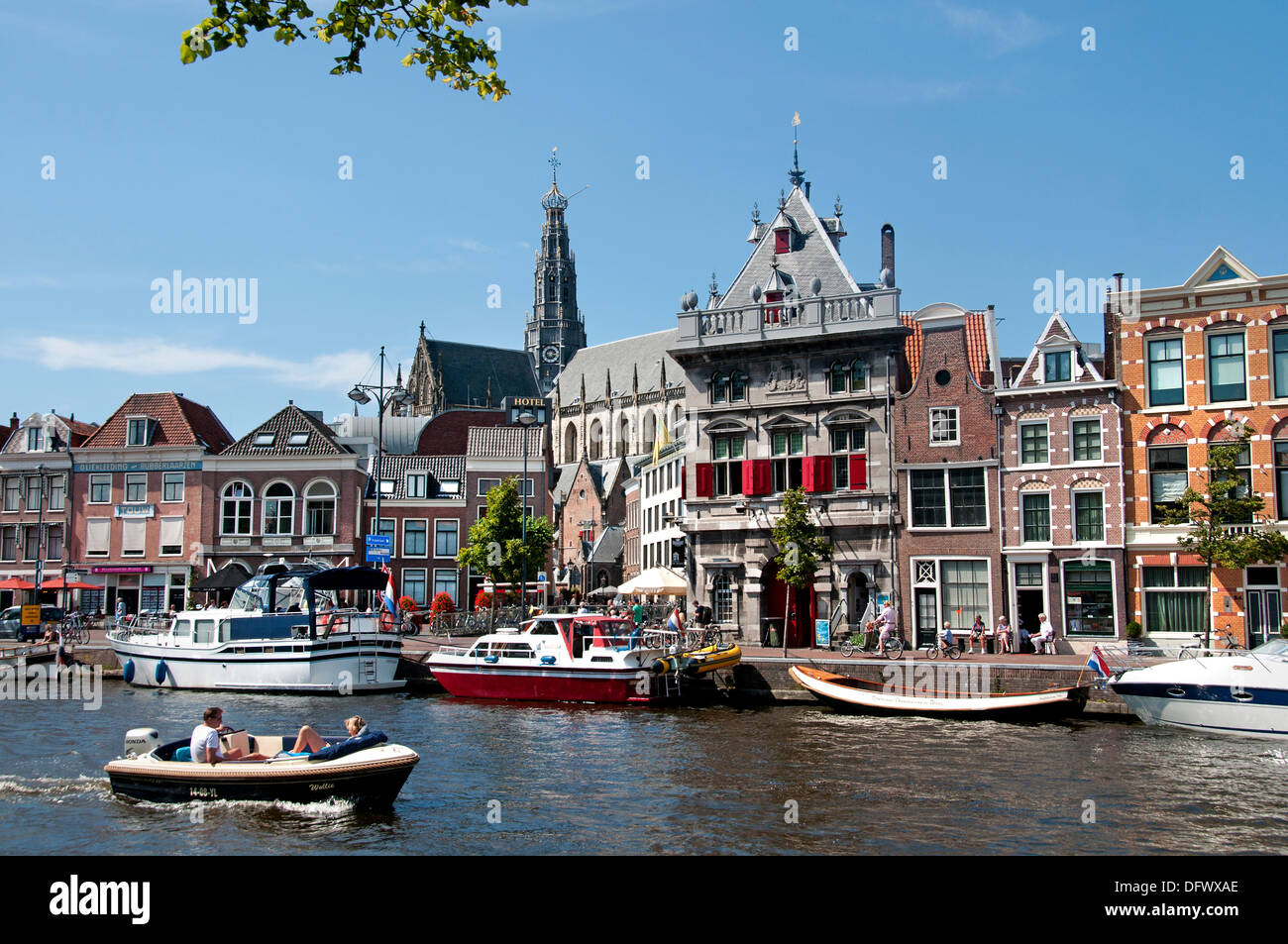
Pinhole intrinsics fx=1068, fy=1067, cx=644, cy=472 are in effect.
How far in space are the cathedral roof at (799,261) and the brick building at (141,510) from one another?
3266 cm

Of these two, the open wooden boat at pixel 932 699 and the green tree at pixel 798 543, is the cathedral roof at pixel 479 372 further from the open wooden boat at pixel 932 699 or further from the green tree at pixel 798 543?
the open wooden boat at pixel 932 699

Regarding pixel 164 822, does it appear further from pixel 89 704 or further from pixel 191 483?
pixel 191 483

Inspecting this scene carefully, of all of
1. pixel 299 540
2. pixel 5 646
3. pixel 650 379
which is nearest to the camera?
pixel 5 646

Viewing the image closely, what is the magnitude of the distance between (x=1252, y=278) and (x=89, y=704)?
38.7m

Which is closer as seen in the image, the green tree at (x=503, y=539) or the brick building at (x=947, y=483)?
the brick building at (x=947, y=483)

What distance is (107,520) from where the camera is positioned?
192 feet

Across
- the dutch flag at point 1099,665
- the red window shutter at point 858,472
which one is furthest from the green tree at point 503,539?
the dutch flag at point 1099,665

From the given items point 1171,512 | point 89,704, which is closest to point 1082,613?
point 1171,512

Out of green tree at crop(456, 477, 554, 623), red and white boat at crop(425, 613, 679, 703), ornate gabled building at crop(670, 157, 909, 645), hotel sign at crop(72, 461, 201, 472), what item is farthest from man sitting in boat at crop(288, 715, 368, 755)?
hotel sign at crop(72, 461, 201, 472)

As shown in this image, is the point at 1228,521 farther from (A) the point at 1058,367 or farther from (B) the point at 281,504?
(B) the point at 281,504

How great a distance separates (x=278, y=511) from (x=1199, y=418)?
45.4m

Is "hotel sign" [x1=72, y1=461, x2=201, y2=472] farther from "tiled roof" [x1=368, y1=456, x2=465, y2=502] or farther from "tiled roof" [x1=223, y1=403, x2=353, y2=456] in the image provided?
"tiled roof" [x1=368, y1=456, x2=465, y2=502]

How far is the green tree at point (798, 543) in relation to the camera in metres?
36.9
